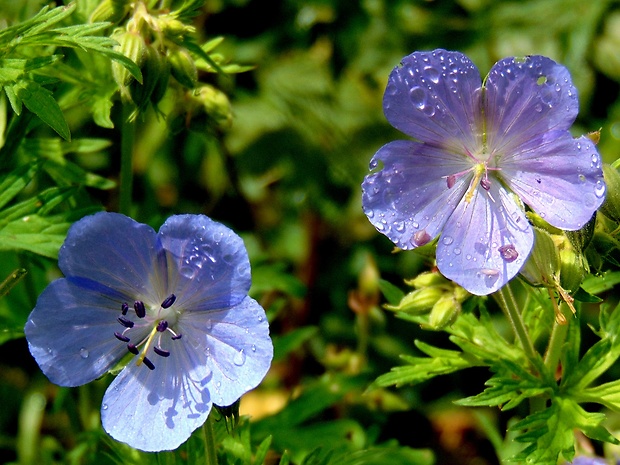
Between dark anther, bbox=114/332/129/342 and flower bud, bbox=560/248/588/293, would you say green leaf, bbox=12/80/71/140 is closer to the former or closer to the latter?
dark anther, bbox=114/332/129/342

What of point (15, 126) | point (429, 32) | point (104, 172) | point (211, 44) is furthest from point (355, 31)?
point (15, 126)

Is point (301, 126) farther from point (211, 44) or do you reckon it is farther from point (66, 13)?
point (66, 13)

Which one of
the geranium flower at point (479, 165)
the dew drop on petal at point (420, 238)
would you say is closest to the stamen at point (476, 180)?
the geranium flower at point (479, 165)

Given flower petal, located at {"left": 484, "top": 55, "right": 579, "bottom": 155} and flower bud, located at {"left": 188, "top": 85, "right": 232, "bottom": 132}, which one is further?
flower bud, located at {"left": 188, "top": 85, "right": 232, "bottom": 132}

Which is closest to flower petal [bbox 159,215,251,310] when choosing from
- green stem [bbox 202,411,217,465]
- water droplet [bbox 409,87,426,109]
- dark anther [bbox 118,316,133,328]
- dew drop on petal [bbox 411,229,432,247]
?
dark anther [bbox 118,316,133,328]

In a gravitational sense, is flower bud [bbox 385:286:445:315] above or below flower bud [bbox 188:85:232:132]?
below

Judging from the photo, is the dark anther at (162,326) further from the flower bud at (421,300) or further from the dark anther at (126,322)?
the flower bud at (421,300)
